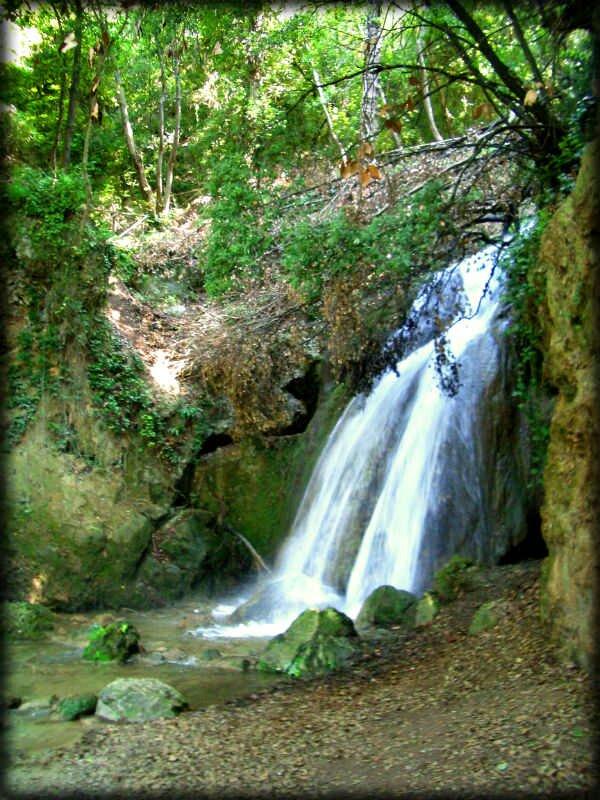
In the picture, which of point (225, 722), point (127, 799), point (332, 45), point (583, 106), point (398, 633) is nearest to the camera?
point (127, 799)

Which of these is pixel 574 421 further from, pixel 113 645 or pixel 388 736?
pixel 113 645

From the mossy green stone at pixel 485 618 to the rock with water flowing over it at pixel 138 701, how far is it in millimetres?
2701

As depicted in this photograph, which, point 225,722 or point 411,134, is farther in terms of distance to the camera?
point 411,134

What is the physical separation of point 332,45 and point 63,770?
10.1 metres

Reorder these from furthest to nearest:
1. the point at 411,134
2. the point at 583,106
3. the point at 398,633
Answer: the point at 411,134 → the point at 398,633 → the point at 583,106

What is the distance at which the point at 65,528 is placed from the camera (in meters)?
12.0

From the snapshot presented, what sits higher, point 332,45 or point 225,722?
point 332,45

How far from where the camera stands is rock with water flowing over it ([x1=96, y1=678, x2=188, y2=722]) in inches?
256

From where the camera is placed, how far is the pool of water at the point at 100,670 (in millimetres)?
6523

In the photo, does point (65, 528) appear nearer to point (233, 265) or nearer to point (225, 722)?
point (233, 265)

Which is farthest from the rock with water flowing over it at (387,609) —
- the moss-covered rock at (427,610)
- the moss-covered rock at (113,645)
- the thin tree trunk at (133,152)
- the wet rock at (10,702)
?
the thin tree trunk at (133,152)

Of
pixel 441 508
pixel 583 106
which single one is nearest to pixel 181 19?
pixel 583 106

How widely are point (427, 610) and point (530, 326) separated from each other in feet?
10.5

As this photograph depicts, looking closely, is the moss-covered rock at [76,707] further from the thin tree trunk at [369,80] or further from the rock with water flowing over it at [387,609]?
the thin tree trunk at [369,80]
